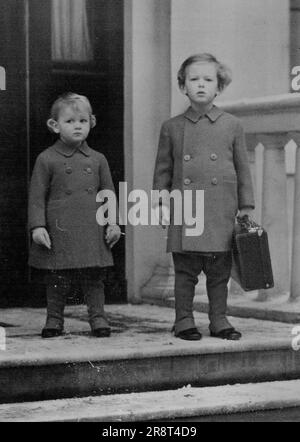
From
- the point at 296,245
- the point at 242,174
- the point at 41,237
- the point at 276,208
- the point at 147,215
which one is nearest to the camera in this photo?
the point at 41,237

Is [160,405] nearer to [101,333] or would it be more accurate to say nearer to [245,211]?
[101,333]

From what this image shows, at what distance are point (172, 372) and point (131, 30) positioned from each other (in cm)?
286

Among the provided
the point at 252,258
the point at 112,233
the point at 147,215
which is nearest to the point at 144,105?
the point at 147,215

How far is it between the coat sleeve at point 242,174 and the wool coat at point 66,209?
0.73 m

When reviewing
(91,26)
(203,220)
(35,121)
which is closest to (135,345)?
(203,220)

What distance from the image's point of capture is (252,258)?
6.27m

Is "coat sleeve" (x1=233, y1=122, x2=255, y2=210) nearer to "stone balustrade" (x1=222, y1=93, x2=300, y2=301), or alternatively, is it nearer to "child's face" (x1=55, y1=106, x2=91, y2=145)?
"child's face" (x1=55, y1=106, x2=91, y2=145)

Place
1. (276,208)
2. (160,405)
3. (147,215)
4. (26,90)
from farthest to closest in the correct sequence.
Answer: (147,215), (26,90), (276,208), (160,405)

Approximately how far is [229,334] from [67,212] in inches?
39.6

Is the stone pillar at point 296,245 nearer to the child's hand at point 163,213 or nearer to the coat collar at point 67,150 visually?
the child's hand at point 163,213

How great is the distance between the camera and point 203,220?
6.33m

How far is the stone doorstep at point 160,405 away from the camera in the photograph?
5.25m

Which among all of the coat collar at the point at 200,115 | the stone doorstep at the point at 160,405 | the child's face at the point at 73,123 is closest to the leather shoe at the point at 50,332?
the stone doorstep at the point at 160,405
